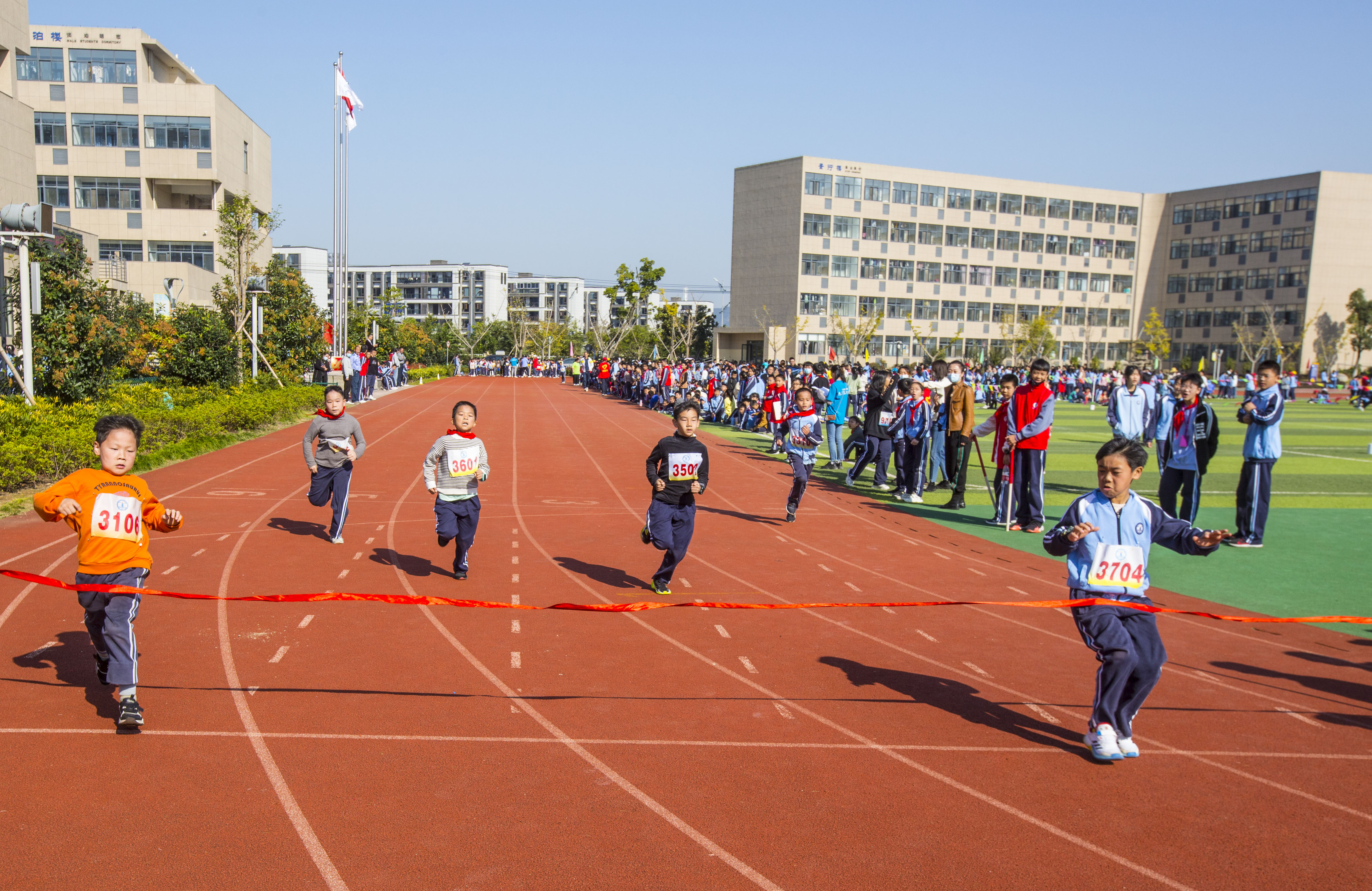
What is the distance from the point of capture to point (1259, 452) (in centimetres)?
990

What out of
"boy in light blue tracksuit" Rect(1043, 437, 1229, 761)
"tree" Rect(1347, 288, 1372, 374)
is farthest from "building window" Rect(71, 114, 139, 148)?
"tree" Rect(1347, 288, 1372, 374)

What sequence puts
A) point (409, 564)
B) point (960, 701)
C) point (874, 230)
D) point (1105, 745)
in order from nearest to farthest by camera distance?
point (1105, 745) < point (960, 701) < point (409, 564) < point (874, 230)

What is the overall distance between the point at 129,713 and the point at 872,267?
7000 cm

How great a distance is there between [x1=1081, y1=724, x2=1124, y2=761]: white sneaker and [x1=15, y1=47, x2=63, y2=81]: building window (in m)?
58.9

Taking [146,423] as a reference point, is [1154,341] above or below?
above

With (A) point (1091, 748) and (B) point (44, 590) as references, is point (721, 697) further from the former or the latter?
(B) point (44, 590)

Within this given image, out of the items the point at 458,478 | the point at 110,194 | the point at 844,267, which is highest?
the point at 110,194

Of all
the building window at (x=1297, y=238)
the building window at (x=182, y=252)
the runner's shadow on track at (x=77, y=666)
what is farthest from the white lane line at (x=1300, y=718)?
the building window at (x=1297, y=238)

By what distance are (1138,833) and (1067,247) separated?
266ft

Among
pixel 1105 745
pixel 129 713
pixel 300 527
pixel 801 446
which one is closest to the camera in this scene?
pixel 1105 745

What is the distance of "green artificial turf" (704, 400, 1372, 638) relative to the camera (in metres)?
8.34

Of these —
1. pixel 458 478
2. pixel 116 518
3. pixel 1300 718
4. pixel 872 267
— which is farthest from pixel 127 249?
pixel 1300 718

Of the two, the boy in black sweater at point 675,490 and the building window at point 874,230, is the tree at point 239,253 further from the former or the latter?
the building window at point 874,230

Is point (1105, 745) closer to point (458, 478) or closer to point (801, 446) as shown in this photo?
point (458, 478)
